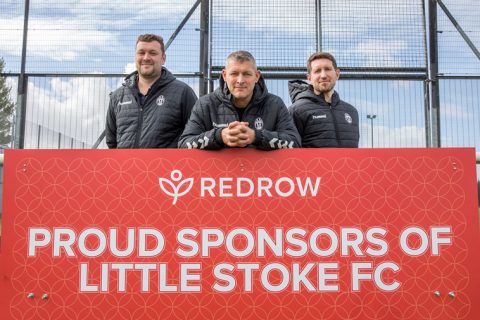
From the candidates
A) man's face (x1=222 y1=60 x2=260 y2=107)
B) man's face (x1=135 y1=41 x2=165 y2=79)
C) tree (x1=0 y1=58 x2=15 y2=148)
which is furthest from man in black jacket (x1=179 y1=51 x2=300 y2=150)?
tree (x1=0 y1=58 x2=15 y2=148)

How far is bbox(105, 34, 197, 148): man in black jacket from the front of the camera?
3.39 metres

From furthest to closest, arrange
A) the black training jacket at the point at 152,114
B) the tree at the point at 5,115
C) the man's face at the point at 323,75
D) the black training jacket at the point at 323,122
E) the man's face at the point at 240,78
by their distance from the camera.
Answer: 1. the tree at the point at 5,115
2. the man's face at the point at 323,75
3. the black training jacket at the point at 323,122
4. the black training jacket at the point at 152,114
5. the man's face at the point at 240,78

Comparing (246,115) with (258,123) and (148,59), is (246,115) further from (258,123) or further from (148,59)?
(148,59)

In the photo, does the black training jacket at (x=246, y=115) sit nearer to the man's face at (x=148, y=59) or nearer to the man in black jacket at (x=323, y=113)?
the man in black jacket at (x=323, y=113)

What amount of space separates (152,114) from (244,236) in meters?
1.29

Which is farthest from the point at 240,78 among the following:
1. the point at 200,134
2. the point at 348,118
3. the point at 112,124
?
the point at 112,124

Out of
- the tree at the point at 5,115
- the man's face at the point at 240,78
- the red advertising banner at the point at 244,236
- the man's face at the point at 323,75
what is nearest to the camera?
the red advertising banner at the point at 244,236

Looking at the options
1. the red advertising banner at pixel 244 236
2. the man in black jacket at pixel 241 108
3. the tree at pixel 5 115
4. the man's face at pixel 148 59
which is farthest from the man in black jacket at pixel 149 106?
the tree at pixel 5 115

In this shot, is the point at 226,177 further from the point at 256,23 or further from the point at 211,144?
the point at 256,23

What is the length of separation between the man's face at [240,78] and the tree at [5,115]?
3.51 metres

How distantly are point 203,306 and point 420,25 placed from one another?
4134 millimetres

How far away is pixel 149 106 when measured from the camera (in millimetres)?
3486

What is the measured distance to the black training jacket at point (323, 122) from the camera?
137 inches

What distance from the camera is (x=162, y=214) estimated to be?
8.32ft
